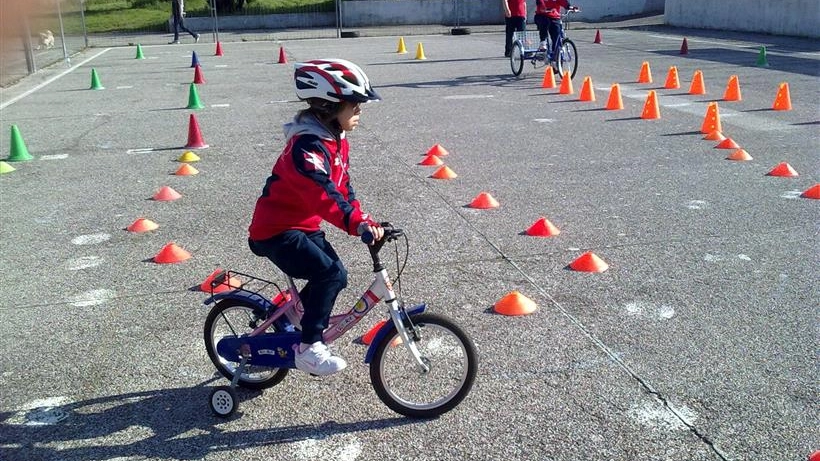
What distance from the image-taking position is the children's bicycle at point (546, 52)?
15055 millimetres

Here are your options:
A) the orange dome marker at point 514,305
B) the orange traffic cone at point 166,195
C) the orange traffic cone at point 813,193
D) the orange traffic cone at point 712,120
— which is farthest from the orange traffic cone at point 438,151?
the orange dome marker at point 514,305

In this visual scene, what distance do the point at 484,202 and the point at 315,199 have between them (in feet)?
12.5

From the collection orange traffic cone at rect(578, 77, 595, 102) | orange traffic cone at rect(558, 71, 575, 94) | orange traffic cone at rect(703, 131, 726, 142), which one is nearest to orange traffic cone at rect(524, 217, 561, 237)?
orange traffic cone at rect(703, 131, 726, 142)

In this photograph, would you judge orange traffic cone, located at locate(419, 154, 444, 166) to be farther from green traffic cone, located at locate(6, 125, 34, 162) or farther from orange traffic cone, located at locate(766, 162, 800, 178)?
green traffic cone, located at locate(6, 125, 34, 162)

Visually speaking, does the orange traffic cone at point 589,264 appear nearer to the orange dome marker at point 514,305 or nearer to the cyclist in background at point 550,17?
the orange dome marker at point 514,305

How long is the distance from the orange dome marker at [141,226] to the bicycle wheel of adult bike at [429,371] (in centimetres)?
352

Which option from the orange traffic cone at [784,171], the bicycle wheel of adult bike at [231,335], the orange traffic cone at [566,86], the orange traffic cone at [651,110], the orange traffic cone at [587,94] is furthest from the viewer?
the orange traffic cone at [566,86]

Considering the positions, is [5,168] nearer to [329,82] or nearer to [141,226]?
[141,226]

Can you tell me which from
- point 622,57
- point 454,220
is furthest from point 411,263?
point 622,57

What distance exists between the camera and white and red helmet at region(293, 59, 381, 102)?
11.4 feet

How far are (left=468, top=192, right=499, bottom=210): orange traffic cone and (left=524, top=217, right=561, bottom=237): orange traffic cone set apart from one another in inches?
31.1

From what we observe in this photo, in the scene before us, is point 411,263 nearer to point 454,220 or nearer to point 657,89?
point 454,220

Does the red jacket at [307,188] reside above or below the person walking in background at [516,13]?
below

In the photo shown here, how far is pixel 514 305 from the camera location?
4875 mm
